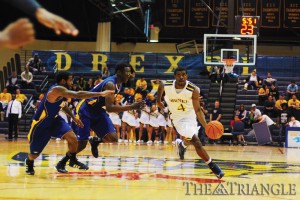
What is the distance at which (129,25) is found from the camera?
3447 cm

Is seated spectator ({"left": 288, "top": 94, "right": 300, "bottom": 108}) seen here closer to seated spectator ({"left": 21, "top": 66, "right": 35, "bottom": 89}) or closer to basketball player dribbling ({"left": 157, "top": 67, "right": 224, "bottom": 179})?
seated spectator ({"left": 21, "top": 66, "right": 35, "bottom": 89})

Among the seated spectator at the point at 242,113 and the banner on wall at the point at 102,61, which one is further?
Result: the banner on wall at the point at 102,61

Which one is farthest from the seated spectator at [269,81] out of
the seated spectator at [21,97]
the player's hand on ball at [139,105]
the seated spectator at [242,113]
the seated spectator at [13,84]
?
the player's hand on ball at [139,105]

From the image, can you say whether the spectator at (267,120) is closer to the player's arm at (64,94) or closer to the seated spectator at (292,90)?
the seated spectator at (292,90)

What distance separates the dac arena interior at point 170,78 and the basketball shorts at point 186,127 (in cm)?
76

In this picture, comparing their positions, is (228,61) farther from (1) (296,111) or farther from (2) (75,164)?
(2) (75,164)

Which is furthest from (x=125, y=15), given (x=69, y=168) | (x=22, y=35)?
(x=22, y=35)

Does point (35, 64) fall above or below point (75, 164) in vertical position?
A: above

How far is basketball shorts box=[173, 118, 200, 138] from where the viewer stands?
10.1 meters

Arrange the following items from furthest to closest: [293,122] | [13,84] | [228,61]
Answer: [13,84] → [293,122] → [228,61]

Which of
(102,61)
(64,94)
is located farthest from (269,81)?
(64,94)

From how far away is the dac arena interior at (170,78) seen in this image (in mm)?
9062

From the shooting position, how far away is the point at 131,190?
27.8ft

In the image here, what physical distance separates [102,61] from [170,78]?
11.4 ft
